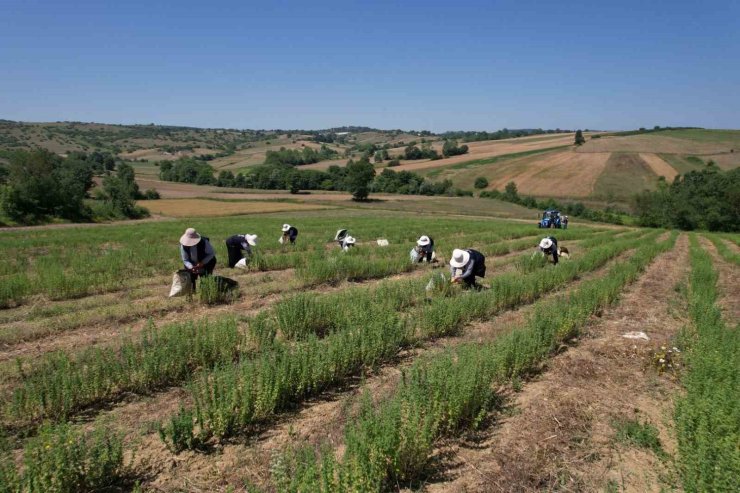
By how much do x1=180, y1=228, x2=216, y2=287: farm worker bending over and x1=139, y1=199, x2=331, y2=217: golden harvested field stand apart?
1485 inches

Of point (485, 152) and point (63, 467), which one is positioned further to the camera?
point (485, 152)

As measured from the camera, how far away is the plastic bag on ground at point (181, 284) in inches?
354

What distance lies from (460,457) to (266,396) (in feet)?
6.67

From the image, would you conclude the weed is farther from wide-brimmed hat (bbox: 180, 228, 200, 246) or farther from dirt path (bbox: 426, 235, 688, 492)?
wide-brimmed hat (bbox: 180, 228, 200, 246)

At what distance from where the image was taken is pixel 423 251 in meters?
13.9

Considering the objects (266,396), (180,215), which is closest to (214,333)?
(266,396)

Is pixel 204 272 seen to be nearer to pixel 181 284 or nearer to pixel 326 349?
pixel 181 284

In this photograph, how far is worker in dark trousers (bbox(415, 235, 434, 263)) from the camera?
13.4 meters

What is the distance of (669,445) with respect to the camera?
4340 mm

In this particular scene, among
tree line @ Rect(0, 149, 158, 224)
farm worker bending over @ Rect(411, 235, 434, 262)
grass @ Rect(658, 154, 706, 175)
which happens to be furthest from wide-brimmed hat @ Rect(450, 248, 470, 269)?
grass @ Rect(658, 154, 706, 175)

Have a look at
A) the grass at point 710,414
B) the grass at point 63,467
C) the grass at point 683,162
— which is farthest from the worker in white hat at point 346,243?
the grass at point 683,162

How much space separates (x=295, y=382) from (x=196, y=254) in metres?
5.13

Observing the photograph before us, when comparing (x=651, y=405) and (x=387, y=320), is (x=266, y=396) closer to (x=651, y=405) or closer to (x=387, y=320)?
(x=387, y=320)

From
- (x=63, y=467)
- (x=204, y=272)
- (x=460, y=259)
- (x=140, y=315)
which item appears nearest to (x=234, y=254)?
(x=204, y=272)
